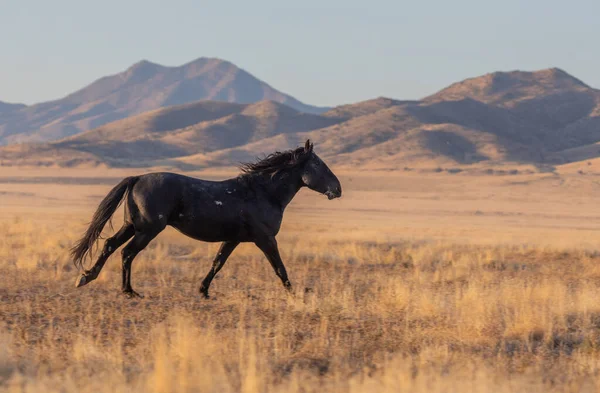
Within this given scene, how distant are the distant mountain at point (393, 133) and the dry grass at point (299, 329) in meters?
66.8

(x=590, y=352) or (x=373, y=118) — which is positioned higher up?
(x=373, y=118)

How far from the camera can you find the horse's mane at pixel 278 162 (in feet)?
36.8

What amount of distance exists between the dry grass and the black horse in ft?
1.93

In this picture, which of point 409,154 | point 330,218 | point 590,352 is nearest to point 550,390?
point 590,352

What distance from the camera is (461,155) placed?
92.0m

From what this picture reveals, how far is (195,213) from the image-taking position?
10414mm

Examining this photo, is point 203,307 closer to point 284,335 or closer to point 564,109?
point 284,335

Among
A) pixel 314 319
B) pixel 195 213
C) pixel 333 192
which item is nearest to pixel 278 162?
pixel 333 192

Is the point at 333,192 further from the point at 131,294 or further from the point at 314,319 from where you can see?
the point at 131,294

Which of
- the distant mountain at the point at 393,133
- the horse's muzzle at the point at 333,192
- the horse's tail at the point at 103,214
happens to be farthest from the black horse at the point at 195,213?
the distant mountain at the point at 393,133

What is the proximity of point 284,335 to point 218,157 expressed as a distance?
282ft

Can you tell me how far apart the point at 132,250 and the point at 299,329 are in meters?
2.76

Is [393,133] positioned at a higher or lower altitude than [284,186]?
higher

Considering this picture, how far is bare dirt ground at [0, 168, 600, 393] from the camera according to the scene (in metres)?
6.45
